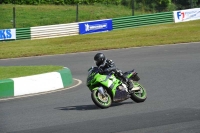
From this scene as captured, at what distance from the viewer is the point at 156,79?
1518 centimetres

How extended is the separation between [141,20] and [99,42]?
9.73 meters

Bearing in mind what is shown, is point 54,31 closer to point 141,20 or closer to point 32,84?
point 141,20

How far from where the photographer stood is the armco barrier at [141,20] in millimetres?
38250

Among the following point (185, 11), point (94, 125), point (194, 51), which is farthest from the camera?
point (185, 11)

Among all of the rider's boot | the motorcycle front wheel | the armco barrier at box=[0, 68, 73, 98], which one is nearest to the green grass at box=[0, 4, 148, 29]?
the armco barrier at box=[0, 68, 73, 98]

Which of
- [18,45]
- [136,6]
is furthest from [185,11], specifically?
[18,45]

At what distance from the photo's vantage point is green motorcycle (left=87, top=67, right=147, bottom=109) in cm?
1075

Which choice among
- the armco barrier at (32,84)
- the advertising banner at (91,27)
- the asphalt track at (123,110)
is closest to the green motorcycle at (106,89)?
the asphalt track at (123,110)

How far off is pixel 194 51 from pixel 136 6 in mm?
25686

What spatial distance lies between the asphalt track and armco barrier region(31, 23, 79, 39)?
18454mm

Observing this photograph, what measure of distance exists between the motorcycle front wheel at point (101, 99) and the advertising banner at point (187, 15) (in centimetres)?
2993

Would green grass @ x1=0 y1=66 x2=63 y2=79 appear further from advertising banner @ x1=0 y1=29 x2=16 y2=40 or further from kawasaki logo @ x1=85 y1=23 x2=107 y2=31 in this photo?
kawasaki logo @ x1=85 y1=23 x2=107 y2=31

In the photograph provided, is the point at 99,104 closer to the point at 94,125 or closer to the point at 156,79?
the point at 94,125

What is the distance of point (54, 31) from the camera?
36469mm
